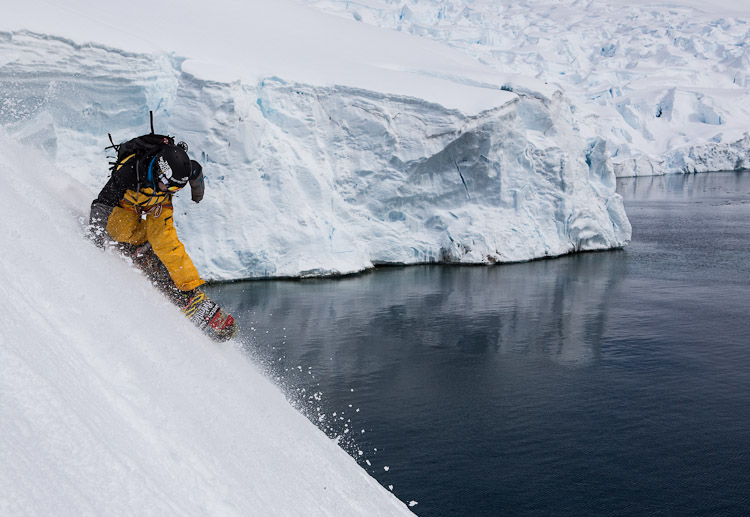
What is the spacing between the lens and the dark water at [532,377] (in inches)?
306

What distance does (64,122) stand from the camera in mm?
15891

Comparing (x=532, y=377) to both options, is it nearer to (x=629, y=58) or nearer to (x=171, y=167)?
(x=171, y=167)

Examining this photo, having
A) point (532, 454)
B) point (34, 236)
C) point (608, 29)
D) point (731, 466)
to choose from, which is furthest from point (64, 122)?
point (608, 29)

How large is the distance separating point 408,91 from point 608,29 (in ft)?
265

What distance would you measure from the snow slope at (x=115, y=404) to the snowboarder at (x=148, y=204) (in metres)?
0.20

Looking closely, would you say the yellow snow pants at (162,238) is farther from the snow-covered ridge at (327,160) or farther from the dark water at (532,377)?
the snow-covered ridge at (327,160)

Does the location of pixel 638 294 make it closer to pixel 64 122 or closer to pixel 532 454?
pixel 532 454

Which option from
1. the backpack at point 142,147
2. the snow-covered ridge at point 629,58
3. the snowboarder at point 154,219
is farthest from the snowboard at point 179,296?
the snow-covered ridge at point 629,58

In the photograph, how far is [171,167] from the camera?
3.34 m

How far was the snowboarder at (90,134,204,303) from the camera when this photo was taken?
10.7 ft

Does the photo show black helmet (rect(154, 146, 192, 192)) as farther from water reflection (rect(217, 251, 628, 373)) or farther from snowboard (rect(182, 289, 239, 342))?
water reflection (rect(217, 251, 628, 373))

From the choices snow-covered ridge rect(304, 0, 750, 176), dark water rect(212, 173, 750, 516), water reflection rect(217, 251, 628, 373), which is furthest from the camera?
snow-covered ridge rect(304, 0, 750, 176)

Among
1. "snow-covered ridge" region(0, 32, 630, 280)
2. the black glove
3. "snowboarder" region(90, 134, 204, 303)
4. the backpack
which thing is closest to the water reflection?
"snow-covered ridge" region(0, 32, 630, 280)

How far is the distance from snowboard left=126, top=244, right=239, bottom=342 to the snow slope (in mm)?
142
